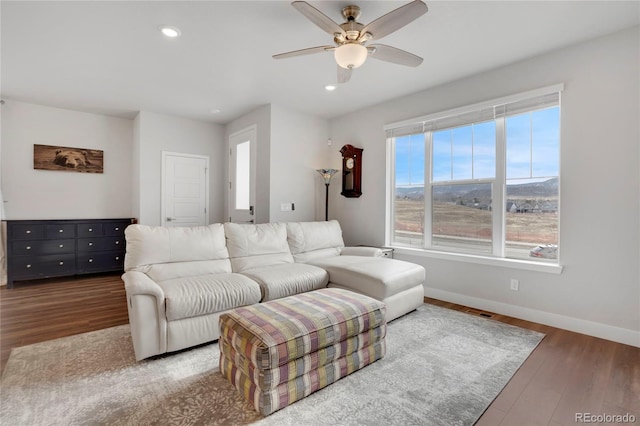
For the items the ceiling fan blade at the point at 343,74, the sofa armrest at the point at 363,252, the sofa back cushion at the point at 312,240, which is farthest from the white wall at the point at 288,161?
the ceiling fan blade at the point at 343,74

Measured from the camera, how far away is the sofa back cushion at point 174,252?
2717 mm

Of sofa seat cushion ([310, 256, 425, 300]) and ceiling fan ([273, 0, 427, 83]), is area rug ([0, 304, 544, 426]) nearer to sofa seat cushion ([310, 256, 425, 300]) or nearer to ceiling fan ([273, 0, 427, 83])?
sofa seat cushion ([310, 256, 425, 300])

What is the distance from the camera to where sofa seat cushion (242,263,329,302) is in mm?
2762

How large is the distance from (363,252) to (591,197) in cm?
228

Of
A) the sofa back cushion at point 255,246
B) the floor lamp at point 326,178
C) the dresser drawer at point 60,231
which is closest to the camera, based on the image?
the sofa back cushion at point 255,246

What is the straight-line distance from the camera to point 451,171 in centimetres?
379

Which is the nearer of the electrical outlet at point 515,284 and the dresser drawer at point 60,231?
the electrical outlet at point 515,284

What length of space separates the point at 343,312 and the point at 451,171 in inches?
101

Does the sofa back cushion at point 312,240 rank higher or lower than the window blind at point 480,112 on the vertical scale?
lower

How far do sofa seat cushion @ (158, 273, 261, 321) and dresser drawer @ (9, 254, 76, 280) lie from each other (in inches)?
121

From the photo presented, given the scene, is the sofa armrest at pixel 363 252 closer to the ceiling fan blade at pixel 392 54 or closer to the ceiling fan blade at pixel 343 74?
the ceiling fan blade at pixel 343 74

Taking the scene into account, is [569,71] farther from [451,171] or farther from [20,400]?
[20,400]

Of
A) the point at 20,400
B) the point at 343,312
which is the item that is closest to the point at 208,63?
the point at 343,312

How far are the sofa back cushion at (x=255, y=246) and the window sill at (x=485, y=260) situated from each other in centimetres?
160
